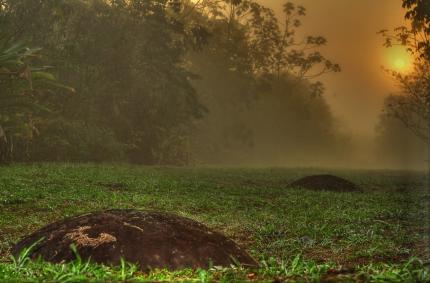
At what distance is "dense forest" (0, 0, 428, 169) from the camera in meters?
20.2

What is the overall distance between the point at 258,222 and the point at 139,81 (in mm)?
21842

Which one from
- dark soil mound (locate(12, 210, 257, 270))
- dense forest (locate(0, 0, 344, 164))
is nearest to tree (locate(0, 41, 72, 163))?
dense forest (locate(0, 0, 344, 164))

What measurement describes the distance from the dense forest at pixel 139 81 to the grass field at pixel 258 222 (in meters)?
5.12

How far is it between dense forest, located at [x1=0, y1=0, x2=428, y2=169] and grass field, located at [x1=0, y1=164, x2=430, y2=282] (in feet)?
16.8

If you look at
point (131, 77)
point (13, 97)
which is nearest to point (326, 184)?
point (13, 97)

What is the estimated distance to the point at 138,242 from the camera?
5.23m

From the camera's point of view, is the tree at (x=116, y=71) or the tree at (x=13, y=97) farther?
the tree at (x=116, y=71)

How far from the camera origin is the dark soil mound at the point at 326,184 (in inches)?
599

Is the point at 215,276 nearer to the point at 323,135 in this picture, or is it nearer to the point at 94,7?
the point at 94,7

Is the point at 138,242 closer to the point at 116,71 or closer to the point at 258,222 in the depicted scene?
the point at 258,222

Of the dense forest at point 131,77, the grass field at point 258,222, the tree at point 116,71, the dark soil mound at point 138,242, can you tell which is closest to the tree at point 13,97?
the dense forest at point 131,77

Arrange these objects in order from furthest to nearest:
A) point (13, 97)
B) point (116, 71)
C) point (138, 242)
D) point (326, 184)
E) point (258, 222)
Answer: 1. point (116, 71)
2. point (13, 97)
3. point (326, 184)
4. point (258, 222)
5. point (138, 242)

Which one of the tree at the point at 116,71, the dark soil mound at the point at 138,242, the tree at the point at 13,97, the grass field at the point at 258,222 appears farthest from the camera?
the tree at the point at 116,71

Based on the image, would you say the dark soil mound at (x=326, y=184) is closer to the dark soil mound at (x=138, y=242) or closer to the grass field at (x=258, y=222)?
the grass field at (x=258, y=222)
